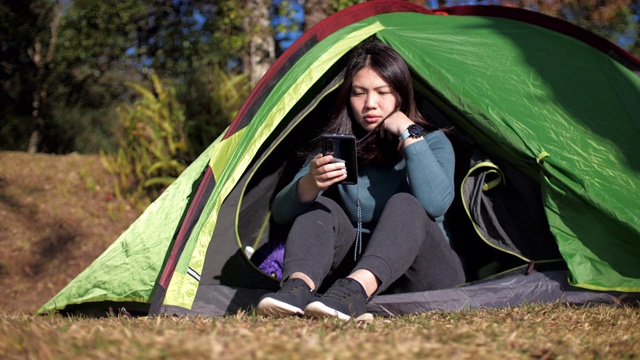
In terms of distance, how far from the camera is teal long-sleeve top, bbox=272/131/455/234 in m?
2.56

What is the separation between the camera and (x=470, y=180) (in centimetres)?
283

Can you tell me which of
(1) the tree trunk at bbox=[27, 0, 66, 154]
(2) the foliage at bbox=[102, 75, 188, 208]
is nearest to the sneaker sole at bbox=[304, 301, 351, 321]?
(2) the foliage at bbox=[102, 75, 188, 208]

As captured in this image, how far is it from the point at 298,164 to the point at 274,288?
663 millimetres

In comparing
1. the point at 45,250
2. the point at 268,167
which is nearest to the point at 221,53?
the point at 45,250

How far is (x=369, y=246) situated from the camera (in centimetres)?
239

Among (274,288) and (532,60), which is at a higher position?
(532,60)

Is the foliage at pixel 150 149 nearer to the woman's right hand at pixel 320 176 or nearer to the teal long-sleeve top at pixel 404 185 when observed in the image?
the teal long-sleeve top at pixel 404 185

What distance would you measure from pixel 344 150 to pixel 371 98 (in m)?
0.33

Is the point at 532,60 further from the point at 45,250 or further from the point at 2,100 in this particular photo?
the point at 2,100

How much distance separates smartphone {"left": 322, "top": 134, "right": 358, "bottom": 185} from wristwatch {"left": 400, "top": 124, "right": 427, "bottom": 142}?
0.23 m

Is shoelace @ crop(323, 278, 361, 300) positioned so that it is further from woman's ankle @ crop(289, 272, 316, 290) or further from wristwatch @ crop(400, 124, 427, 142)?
wristwatch @ crop(400, 124, 427, 142)

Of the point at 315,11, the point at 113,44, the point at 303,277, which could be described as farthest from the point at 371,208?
the point at 113,44

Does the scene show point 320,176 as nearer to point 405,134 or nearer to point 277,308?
point 405,134

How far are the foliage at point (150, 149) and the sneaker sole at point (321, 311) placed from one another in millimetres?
3487
